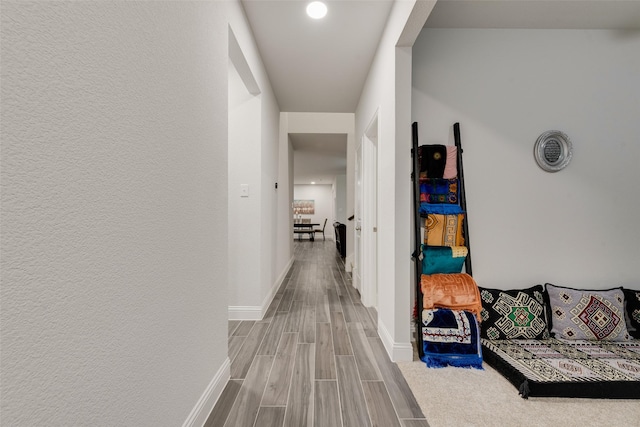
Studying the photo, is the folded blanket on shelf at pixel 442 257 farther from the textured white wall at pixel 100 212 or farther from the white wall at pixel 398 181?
the textured white wall at pixel 100 212

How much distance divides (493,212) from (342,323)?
1.65 meters

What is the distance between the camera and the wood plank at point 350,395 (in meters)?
1.38

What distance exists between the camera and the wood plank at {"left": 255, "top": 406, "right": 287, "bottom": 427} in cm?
136

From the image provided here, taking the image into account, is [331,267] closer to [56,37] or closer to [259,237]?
[259,237]

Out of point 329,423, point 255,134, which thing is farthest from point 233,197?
point 329,423

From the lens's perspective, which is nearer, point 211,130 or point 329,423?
point 329,423

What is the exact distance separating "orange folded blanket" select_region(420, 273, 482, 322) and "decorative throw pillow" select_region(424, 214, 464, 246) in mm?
314

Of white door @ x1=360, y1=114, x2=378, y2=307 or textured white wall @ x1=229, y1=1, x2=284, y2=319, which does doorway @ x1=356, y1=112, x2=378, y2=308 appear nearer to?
white door @ x1=360, y1=114, x2=378, y2=307

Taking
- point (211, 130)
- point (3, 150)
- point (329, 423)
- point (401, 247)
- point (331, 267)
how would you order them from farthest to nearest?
1. point (331, 267)
2. point (401, 247)
3. point (211, 130)
4. point (329, 423)
5. point (3, 150)

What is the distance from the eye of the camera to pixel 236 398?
5.07 feet

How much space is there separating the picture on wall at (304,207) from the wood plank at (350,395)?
11.0 m

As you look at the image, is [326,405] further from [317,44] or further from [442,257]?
[317,44]

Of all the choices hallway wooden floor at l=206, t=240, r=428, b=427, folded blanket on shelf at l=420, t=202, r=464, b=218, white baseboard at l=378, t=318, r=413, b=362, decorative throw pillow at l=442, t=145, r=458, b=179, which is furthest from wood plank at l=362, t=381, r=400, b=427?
decorative throw pillow at l=442, t=145, r=458, b=179

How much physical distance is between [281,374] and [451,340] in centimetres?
118
